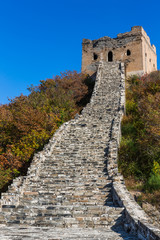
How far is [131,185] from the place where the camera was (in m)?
9.64

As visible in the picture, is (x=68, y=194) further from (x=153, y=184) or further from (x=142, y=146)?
(x=142, y=146)

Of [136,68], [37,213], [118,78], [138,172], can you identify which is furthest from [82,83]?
[37,213]

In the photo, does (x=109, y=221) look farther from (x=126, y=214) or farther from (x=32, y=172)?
(x=32, y=172)

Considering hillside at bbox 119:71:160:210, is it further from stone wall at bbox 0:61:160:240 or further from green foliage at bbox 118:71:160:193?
stone wall at bbox 0:61:160:240

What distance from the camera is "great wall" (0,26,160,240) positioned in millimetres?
5285

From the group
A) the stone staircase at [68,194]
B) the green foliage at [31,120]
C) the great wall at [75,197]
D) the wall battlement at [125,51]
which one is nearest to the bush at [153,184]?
the great wall at [75,197]

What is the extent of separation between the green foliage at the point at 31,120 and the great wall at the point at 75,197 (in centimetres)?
129

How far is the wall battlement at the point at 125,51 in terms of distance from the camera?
25.4 meters

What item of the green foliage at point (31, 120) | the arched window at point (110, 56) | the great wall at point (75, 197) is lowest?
the great wall at point (75, 197)

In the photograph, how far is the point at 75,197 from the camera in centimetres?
763

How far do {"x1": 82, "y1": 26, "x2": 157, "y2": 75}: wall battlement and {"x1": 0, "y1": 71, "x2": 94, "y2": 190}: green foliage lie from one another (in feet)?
19.3

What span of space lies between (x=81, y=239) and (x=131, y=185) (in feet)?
18.2

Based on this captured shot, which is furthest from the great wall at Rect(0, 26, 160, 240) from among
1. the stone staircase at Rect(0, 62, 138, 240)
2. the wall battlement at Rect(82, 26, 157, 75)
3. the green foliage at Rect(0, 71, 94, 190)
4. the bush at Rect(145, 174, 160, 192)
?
the wall battlement at Rect(82, 26, 157, 75)

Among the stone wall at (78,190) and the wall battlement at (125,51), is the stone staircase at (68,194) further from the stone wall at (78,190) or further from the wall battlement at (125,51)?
the wall battlement at (125,51)
